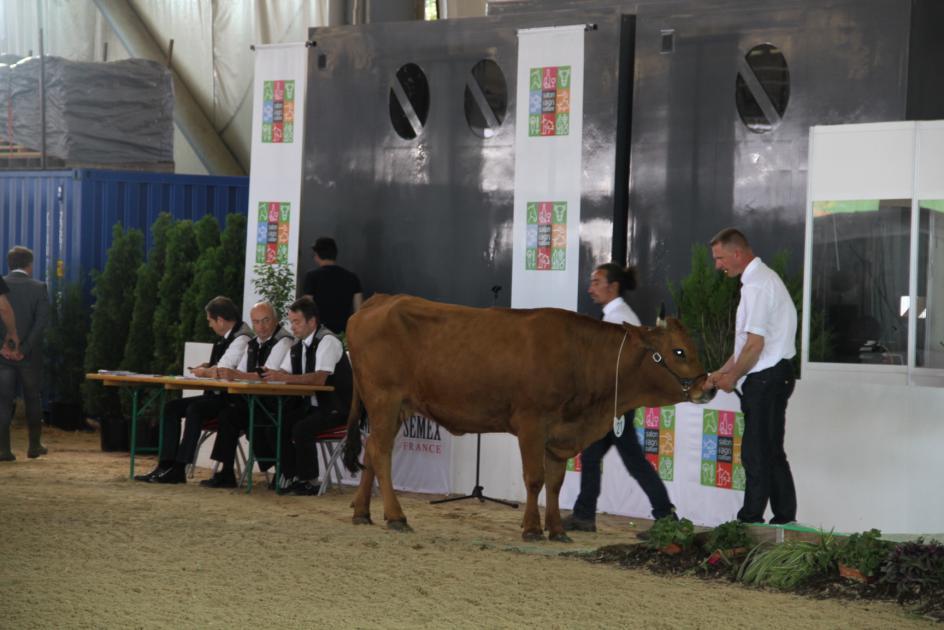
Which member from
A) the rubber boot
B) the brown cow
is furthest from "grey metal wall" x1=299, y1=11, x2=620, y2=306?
the brown cow

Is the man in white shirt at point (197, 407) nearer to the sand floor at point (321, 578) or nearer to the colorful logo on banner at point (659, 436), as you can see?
the sand floor at point (321, 578)

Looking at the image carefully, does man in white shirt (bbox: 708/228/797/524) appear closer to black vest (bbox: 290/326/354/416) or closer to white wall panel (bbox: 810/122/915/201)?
white wall panel (bbox: 810/122/915/201)

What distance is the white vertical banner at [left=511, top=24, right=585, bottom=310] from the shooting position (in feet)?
43.0

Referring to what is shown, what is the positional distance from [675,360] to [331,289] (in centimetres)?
527

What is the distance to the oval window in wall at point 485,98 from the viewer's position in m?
14.1

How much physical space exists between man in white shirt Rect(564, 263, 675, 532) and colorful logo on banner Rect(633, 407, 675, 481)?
0.79 metres

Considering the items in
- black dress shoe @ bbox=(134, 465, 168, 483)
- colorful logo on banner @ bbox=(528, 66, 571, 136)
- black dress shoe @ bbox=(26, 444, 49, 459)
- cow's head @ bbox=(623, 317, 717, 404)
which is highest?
colorful logo on banner @ bbox=(528, 66, 571, 136)

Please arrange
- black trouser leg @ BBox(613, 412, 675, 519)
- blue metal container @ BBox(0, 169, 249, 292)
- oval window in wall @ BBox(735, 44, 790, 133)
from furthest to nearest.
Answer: blue metal container @ BBox(0, 169, 249, 292), oval window in wall @ BBox(735, 44, 790, 133), black trouser leg @ BBox(613, 412, 675, 519)

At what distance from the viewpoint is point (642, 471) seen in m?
9.27

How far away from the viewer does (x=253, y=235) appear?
48.3 ft

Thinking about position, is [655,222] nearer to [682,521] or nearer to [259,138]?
[259,138]

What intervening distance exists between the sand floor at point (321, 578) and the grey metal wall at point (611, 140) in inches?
151

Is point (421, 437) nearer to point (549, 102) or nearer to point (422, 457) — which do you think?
point (422, 457)

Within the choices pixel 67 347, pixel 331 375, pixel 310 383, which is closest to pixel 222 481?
pixel 310 383
